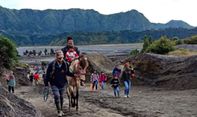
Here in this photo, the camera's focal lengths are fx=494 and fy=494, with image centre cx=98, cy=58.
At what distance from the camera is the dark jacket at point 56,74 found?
49.2ft

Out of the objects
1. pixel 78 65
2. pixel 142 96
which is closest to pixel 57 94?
pixel 78 65

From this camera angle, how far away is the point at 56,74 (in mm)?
15047

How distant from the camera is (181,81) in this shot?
103 feet

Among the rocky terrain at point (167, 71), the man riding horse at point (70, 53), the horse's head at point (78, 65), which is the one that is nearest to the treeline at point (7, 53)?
the rocky terrain at point (167, 71)

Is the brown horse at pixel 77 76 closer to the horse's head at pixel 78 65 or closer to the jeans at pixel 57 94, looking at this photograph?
the horse's head at pixel 78 65

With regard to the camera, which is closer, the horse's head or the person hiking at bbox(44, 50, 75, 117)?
the person hiking at bbox(44, 50, 75, 117)

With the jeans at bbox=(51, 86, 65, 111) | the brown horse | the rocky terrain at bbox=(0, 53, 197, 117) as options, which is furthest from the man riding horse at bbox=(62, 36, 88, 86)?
the rocky terrain at bbox=(0, 53, 197, 117)

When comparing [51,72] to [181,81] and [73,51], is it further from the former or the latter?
[181,81]

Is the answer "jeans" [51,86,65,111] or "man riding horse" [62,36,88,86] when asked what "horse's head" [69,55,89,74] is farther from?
"jeans" [51,86,65,111]

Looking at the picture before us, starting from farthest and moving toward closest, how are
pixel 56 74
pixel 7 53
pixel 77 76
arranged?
pixel 7 53
pixel 77 76
pixel 56 74

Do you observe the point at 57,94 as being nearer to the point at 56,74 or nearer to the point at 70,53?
the point at 56,74

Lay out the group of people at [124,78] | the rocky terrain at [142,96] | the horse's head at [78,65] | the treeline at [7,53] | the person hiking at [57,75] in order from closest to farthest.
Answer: the rocky terrain at [142,96] → the person hiking at [57,75] → the horse's head at [78,65] → the group of people at [124,78] → the treeline at [7,53]

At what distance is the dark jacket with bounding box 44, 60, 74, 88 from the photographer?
1500 cm

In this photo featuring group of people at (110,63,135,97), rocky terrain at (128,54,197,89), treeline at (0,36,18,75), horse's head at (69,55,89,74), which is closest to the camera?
horse's head at (69,55,89,74)
